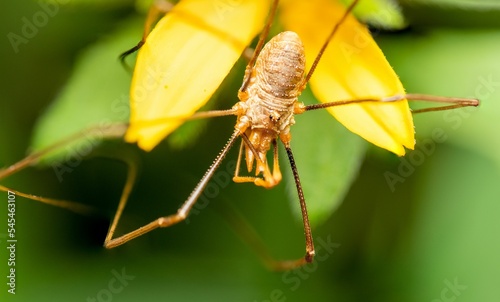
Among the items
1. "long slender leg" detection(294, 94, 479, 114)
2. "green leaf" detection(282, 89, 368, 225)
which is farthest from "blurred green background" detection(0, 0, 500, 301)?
"green leaf" detection(282, 89, 368, 225)

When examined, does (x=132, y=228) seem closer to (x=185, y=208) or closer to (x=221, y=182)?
(x=221, y=182)

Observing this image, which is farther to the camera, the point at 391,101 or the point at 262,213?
the point at 262,213

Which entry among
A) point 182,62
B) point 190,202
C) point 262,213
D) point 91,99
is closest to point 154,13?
point 182,62

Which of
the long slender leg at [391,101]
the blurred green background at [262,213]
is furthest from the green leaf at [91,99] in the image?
the long slender leg at [391,101]

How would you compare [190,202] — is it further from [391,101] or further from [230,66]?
[391,101]

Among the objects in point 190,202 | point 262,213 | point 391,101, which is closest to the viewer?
point 391,101

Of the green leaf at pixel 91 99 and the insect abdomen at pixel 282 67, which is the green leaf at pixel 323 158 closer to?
the insect abdomen at pixel 282 67

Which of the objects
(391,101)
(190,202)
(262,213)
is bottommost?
(262,213)

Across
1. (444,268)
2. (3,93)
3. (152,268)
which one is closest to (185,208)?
(152,268)
